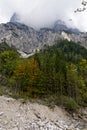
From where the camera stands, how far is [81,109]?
7556 centimetres

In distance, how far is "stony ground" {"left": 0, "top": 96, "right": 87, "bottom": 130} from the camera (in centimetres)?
5206

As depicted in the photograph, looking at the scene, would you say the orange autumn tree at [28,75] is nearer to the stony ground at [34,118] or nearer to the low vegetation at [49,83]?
the low vegetation at [49,83]

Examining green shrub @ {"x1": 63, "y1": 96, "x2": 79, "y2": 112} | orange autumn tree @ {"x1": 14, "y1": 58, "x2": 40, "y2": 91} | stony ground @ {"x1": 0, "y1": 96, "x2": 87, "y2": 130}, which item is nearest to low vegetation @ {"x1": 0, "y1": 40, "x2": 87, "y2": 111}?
orange autumn tree @ {"x1": 14, "y1": 58, "x2": 40, "y2": 91}

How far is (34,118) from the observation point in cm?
5797

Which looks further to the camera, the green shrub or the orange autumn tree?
the orange autumn tree

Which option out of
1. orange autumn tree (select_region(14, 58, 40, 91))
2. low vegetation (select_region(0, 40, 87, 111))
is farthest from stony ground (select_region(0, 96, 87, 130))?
orange autumn tree (select_region(14, 58, 40, 91))

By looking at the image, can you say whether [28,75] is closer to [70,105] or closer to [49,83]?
[49,83]

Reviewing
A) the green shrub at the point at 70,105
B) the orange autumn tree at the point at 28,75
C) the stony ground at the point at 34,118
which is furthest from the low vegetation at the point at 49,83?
the stony ground at the point at 34,118

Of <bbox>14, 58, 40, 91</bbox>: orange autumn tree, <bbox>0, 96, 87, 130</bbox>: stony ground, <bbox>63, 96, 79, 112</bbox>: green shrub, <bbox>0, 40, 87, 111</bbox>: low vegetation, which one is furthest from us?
<bbox>14, 58, 40, 91</bbox>: orange autumn tree

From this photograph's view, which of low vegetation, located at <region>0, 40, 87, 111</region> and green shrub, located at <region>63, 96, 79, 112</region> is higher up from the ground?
low vegetation, located at <region>0, 40, 87, 111</region>

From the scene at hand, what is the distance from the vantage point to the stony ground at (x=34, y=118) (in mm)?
52062

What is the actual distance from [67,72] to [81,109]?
38.4 ft

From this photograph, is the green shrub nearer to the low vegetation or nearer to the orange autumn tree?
the low vegetation

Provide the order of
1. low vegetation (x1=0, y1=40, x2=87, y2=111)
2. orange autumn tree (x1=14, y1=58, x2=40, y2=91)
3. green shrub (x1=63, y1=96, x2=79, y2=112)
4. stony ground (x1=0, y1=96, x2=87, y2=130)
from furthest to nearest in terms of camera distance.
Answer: orange autumn tree (x1=14, y1=58, x2=40, y2=91)
low vegetation (x1=0, y1=40, x2=87, y2=111)
green shrub (x1=63, y1=96, x2=79, y2=112)
stony ground (x1=0, y1=96, x2=87, y2=130)
